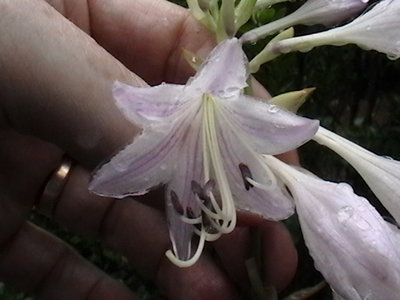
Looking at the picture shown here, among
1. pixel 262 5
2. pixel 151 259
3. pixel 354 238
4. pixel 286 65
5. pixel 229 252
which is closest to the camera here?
pixel 354 238

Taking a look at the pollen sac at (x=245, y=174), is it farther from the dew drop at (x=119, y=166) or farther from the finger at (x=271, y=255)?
the finger at (x=271, y=255)

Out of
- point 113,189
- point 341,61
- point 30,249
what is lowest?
point 30,249

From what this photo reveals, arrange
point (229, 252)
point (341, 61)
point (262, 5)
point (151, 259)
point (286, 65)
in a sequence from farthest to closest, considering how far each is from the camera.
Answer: point (341, 61)
point (286, 65)
point (151, 259)
point (229, 252)
point (262, 5)

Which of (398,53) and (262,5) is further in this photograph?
(262,5)

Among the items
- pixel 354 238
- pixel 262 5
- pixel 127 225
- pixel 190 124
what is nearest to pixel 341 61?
pixel 127 225

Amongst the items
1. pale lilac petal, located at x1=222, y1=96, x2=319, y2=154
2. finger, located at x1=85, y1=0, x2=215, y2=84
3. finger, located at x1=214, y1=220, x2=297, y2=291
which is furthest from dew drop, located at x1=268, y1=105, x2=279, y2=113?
finger, located at x1=85, y1=0, x2=215, y2=84

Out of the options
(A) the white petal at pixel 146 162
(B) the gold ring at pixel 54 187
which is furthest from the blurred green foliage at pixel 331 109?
(A) the white petal at pixel 146 162

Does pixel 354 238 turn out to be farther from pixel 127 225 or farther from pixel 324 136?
pixel 127 225
